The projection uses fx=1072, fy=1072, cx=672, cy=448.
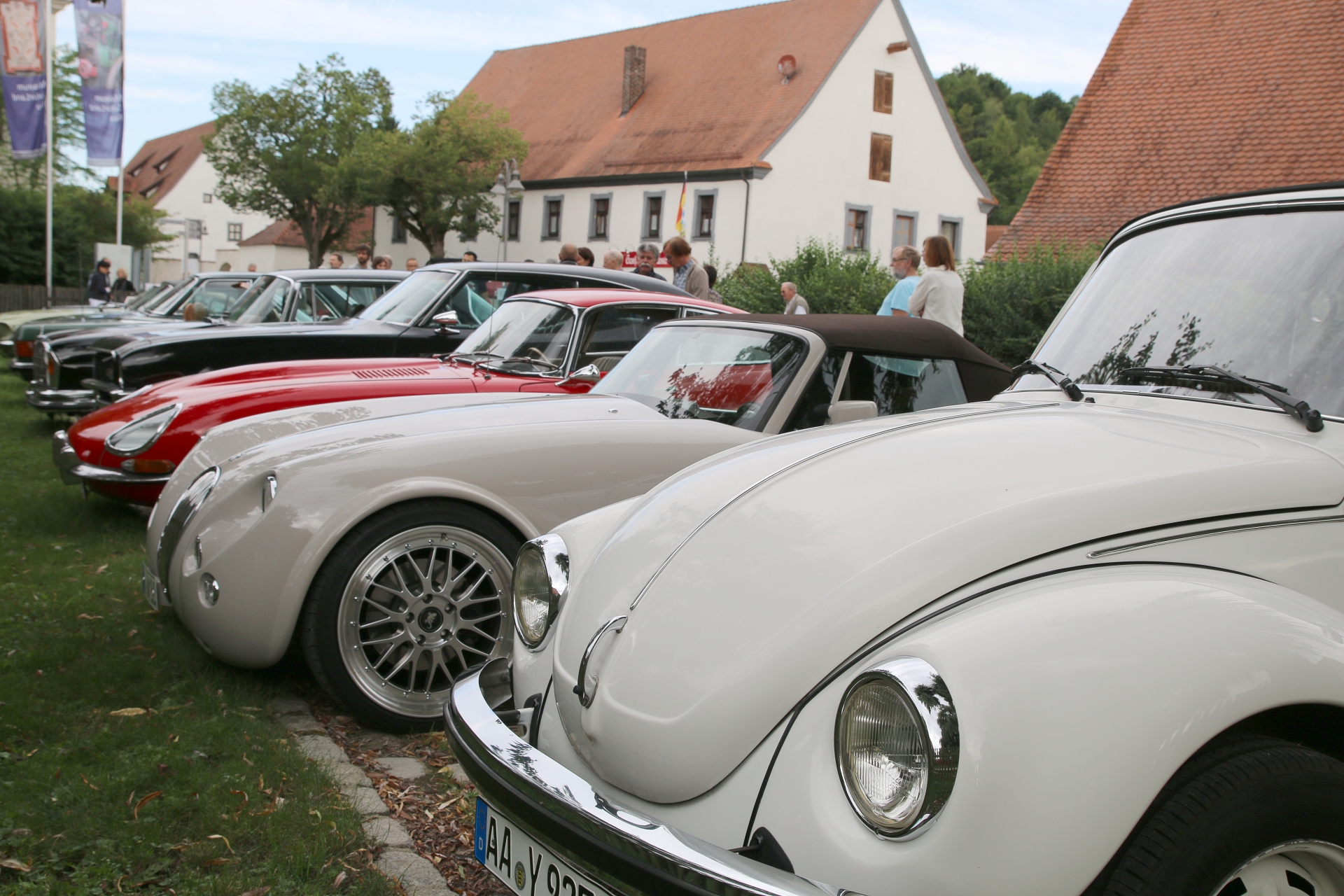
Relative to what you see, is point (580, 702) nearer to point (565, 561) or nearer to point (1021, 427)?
point (565, 561)

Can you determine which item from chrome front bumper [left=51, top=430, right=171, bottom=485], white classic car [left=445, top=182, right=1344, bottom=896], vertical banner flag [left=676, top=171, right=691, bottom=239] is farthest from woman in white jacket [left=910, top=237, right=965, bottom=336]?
vertical banner flag [left=676, top=171, right=691, bottom=239]

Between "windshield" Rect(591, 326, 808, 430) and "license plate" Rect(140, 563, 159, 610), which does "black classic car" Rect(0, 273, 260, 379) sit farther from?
"windshield" Rect(591, 326, 808, 430)

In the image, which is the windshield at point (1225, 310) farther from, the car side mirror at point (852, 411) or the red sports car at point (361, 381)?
the red sports car at point (361, 381)

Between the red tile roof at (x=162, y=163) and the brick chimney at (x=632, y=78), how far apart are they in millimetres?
43195

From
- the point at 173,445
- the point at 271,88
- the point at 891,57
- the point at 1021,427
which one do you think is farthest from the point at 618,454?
the point at 271,88

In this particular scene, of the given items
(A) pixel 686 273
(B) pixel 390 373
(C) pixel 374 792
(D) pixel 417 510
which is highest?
(A) pixel 686 273

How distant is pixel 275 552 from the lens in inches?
145

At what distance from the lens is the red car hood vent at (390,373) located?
6.39 metres

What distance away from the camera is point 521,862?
221 cm

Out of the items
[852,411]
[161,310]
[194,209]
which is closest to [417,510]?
[852,411]

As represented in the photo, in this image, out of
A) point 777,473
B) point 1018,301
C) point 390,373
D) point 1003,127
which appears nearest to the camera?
point 777,473

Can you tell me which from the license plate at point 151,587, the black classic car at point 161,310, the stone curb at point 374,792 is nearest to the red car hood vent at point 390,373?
the license plate at point 151,587

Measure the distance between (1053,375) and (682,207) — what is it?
38.1 m

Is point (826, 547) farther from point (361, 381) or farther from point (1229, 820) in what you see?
point (361, 381)
